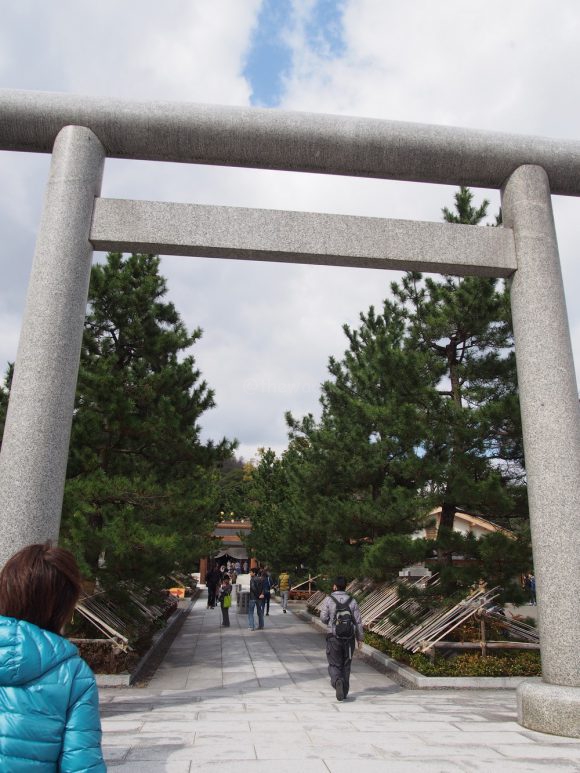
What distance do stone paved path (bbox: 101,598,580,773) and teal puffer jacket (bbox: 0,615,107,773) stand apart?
9.71ft

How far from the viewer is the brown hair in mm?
1876

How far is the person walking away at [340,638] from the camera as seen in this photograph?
7559 mm

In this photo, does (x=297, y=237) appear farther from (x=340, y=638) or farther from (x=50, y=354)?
(x=340, y=638)

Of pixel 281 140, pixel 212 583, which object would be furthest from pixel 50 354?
pixel 212 583

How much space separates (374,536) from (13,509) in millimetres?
8401

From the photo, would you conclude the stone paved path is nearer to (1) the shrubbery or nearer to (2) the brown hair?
(1) the shrubbery

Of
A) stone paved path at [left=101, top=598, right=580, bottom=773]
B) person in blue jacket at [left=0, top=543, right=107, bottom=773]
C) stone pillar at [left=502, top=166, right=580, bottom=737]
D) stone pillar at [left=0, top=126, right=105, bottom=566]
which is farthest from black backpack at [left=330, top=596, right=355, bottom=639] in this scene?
person in blue jacket at [left=0, top=543, right=107, bottom=773]

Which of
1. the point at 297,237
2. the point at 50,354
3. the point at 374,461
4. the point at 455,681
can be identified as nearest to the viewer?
the point at 50,354

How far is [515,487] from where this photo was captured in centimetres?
1003

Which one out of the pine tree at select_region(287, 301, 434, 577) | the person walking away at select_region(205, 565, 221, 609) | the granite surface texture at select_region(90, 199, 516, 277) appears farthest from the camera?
the person walking away at select_region(205, 565, 221, 609)

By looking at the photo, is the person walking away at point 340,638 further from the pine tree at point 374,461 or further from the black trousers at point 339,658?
→ the pine tree at point 374,461

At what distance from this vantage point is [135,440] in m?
10.6

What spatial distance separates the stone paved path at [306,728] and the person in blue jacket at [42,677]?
2.97 meters

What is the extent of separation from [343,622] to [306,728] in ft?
6.52
